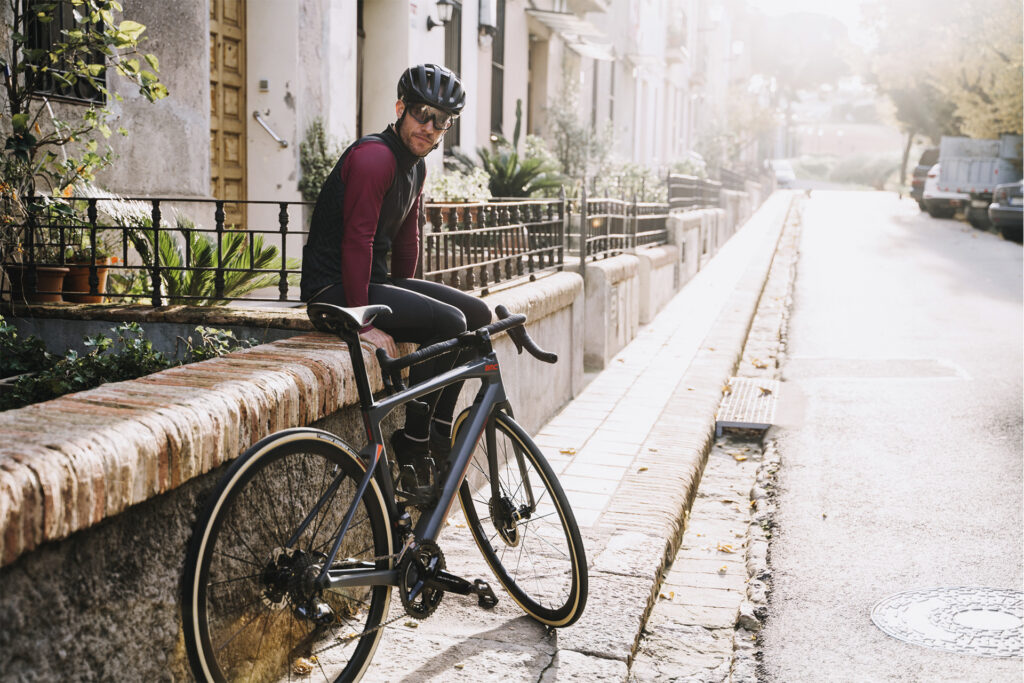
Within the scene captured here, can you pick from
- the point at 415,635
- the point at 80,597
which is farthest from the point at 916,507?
the point at 80,597

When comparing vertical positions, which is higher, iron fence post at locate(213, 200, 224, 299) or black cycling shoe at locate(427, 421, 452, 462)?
iron fence post at locate(213, 200, 224, 299)

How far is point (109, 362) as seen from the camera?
513cm

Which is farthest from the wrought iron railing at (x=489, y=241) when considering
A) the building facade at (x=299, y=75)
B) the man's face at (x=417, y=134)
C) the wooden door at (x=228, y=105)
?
the wooden door at (x=228, y=105)

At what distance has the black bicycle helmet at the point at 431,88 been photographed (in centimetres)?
390

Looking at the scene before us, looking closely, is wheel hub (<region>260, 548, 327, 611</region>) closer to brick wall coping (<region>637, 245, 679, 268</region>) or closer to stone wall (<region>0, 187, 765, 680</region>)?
stone wall (<region>0, 187, 765, 680</region>)

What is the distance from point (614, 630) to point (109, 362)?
261 centimetres

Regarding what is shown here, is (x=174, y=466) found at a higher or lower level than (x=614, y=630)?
higher

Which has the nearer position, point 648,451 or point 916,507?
point 916,507

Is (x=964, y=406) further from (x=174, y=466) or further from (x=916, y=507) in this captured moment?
(x=174, y=466)

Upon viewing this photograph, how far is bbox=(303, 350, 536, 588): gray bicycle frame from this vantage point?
120 inches

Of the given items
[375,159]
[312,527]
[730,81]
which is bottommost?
[312,527]

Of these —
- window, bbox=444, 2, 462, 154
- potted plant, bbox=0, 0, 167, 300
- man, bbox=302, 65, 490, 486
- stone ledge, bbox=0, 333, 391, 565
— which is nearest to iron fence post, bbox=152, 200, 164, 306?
potted plant, bbox=0, 0, 167, 300

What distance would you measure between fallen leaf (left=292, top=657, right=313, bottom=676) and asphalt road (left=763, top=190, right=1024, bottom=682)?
63.5 inches

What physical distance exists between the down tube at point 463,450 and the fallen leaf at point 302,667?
0.49 meters
